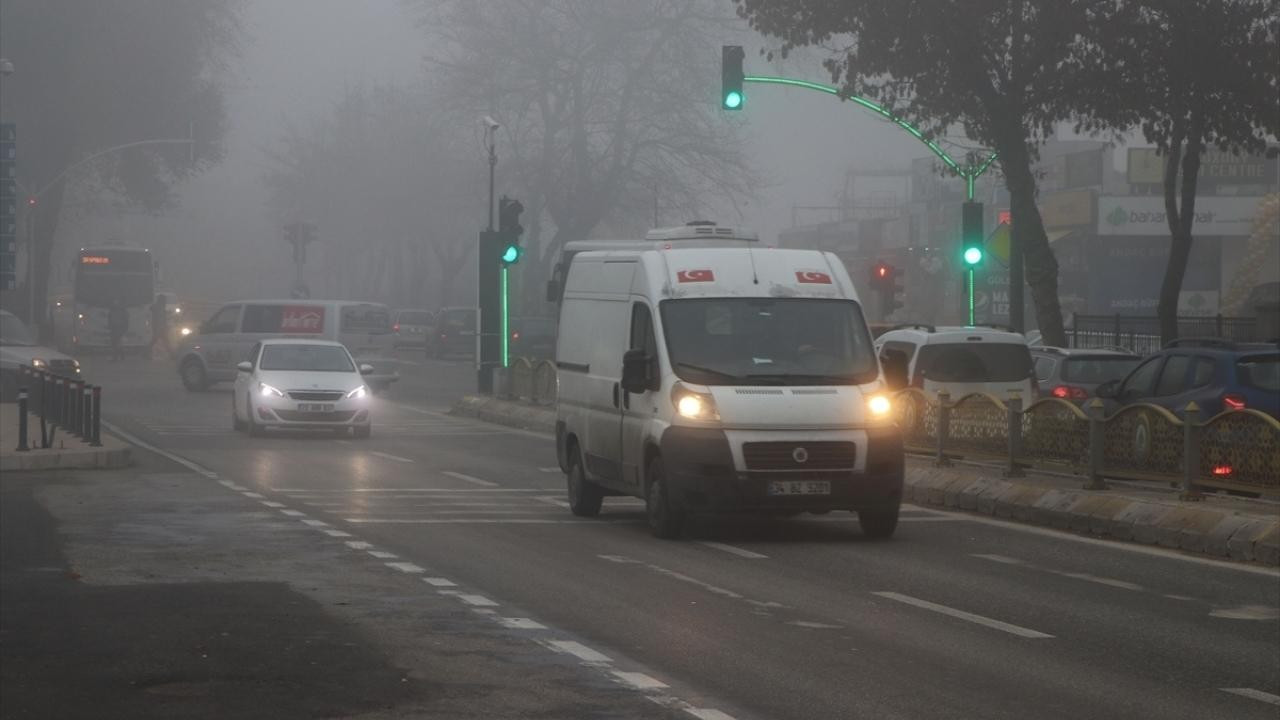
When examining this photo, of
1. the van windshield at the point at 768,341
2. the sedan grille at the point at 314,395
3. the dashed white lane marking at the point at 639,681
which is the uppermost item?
the van windshield at the point at 768,341

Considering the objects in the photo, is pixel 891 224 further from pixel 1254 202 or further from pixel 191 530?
pixel 191 530

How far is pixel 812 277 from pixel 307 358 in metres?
17.4

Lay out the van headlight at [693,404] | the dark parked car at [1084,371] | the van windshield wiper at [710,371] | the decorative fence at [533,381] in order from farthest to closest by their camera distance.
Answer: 1. the decorative fence at [533,381]
2. the dark parked car at [1084,371]
3. the van windshield wiper at [710,371]
4. the van headlight at [693,404]

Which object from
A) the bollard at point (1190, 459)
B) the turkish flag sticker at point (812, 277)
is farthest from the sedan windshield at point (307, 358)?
the bollard at point (1190, 459)

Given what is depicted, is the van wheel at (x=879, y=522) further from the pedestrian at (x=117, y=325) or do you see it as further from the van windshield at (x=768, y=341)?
the pedestrian at (x=117, y=325)

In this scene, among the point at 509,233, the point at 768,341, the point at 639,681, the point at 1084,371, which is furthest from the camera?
the point at 509,233

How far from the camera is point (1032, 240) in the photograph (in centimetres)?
3919

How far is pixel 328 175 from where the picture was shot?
122312 millimetres

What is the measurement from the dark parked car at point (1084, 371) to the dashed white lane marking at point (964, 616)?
56.8 feet

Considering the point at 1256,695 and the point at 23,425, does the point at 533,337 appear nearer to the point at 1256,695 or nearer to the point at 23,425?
the point at 23,425

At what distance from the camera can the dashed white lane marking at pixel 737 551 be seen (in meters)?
15.5

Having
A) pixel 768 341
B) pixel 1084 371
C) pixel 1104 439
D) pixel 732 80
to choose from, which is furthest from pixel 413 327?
pixel 768 341

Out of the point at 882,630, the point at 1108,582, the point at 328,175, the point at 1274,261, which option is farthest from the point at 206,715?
the point at 328,175

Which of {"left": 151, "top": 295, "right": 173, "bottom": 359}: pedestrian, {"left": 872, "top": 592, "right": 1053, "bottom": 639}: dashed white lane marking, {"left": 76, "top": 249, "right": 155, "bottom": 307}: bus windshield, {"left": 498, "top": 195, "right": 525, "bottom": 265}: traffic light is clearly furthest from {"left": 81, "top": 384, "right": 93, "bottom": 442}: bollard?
{"left": 151, "top": 295, "right": 173, "bottom": 359}: pedestrian
